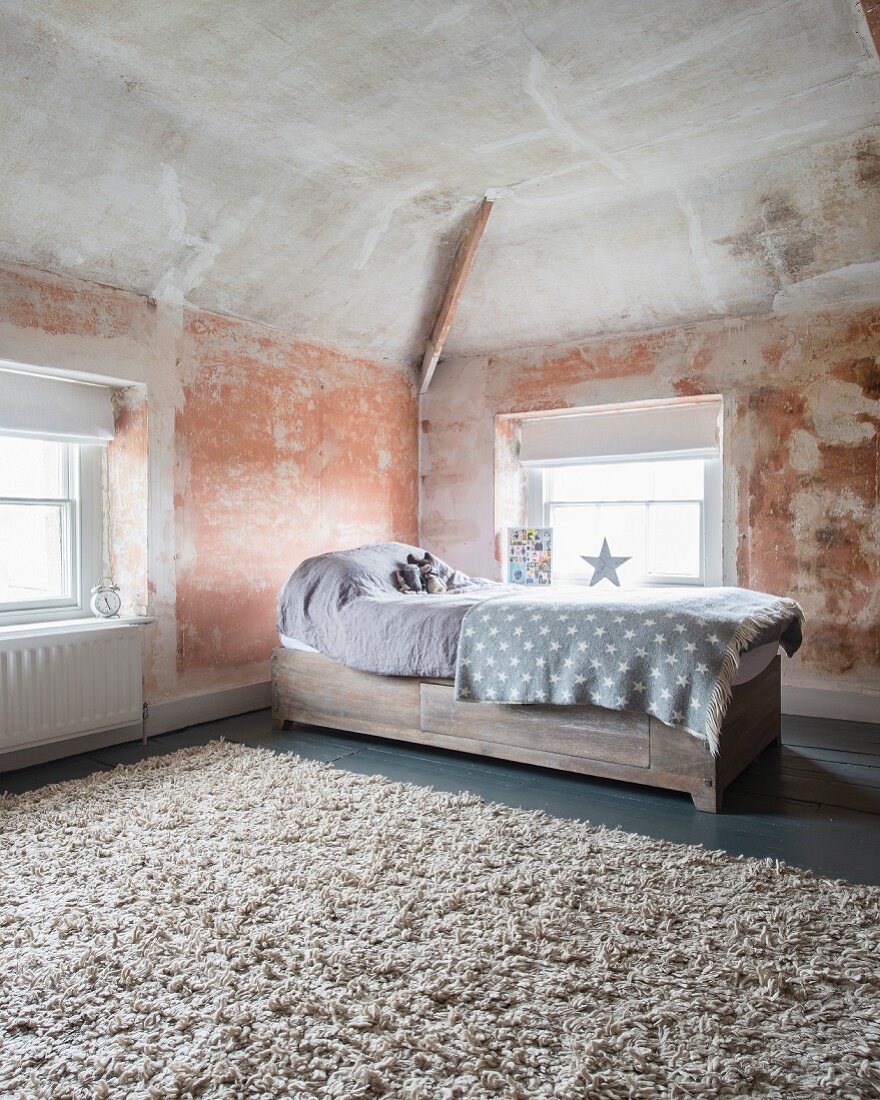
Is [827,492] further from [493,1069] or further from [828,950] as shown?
[493,1069]

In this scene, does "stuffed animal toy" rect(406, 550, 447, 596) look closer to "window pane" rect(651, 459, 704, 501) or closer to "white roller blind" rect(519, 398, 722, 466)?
"white roller blind" rect(519, 398, 722, 466)

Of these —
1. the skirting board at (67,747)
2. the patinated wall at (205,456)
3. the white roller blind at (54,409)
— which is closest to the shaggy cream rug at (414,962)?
the skirting board at (67,747)

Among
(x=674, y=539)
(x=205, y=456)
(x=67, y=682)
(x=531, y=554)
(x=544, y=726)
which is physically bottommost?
(x=544, y=726)

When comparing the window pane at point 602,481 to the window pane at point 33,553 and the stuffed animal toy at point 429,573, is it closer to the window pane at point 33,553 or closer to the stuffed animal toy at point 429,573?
the stuffed animal toy at point 429,573

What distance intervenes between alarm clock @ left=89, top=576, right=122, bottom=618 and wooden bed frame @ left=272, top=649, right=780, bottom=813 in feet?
2.82

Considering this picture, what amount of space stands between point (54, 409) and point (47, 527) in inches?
24.0

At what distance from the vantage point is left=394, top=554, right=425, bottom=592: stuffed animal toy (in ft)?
14.7

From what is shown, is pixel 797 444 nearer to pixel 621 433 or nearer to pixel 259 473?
pixel 621 433

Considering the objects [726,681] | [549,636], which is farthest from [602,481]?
[726,681]

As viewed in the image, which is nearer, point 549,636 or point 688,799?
point 688,799

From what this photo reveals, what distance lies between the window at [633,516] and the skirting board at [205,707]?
2.32 metres

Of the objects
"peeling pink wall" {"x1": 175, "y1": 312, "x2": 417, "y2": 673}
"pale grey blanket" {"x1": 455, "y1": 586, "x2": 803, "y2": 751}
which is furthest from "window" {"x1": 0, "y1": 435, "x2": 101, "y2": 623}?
"pale grey blanket" {"x1": 455, "y1": 586, "x2": 803, "y2": 751}

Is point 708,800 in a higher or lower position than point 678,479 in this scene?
lower

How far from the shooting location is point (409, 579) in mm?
4535
